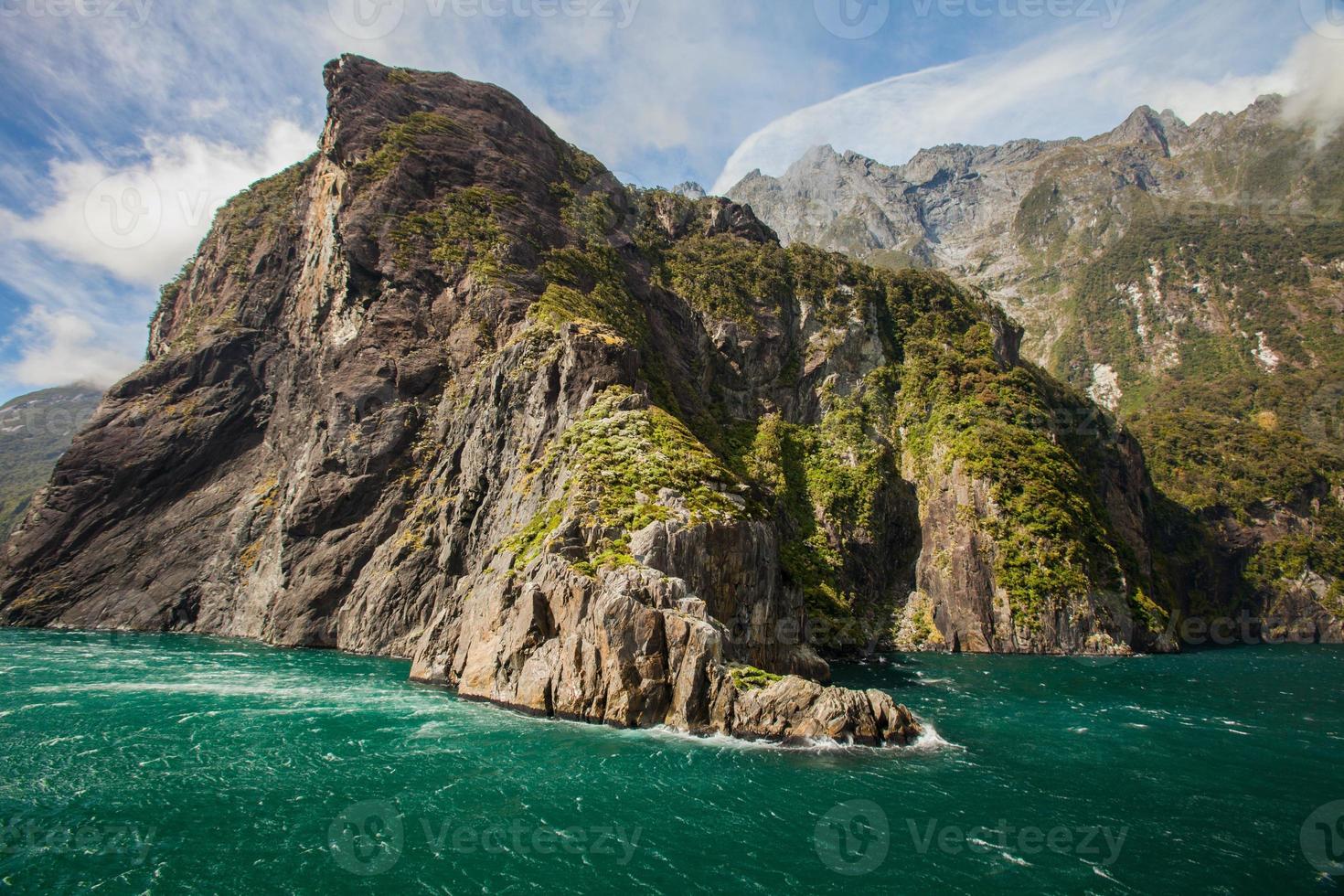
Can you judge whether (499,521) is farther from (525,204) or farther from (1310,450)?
(1310,450)

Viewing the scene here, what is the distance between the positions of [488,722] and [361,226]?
68.0 m

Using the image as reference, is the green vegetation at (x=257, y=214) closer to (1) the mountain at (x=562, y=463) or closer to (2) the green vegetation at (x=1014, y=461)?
(1) the mountain at (x=562, y=463)

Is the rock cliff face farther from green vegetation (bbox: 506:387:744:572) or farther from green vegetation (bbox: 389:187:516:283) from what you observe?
green vegetation (bbox: 389:187:516:283)

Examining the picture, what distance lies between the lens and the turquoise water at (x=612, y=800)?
62.0 feet

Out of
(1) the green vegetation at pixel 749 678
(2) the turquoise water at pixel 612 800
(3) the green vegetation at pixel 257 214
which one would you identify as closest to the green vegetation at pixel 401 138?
(3) the green vegetation at pixel 257 214

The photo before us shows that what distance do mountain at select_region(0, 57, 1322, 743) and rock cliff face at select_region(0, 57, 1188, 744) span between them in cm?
34

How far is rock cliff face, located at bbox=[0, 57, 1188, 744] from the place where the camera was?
42875 mm

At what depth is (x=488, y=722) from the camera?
34969 mm

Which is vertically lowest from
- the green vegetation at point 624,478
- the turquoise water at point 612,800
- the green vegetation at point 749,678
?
the turquoise water at point 612,800

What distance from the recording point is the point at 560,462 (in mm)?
54719

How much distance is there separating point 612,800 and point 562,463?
32.9 metres

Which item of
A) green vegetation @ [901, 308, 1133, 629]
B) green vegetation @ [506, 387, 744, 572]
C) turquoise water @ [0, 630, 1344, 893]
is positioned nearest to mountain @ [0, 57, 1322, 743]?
green vegetation @ [506, 387, 744, 572]

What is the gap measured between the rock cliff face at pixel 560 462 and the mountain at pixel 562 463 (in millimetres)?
342

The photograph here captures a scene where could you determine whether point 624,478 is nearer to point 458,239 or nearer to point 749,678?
point 749,678
